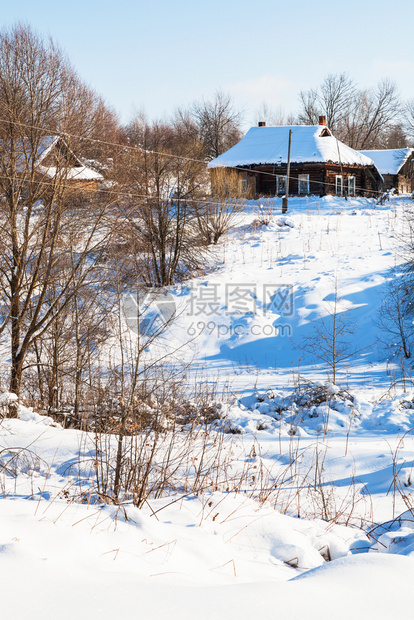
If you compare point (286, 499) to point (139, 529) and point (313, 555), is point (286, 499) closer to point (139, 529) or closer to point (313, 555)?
point (313, 555)

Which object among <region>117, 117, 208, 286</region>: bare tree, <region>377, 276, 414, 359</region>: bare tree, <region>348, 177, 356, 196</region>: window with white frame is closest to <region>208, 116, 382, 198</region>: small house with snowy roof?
<region>348, 177, 356, 196</region>: window with white frame

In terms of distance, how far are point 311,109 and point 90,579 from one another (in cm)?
6151

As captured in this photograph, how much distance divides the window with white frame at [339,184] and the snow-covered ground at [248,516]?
20505mm

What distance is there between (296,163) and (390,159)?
53.3 feet

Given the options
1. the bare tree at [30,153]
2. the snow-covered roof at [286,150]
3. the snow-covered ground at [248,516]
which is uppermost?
the snow-covered roof at [286,150]

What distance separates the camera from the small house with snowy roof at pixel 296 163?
96.1ft

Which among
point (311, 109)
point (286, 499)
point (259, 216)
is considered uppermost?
point (311, 109)

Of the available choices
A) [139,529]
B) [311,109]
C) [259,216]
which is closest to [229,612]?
[139,529]

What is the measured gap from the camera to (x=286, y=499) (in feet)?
14.6

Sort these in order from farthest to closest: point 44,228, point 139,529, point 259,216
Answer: point 259,216, point 44,228, point 139,529

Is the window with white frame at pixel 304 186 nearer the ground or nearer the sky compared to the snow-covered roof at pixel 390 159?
nearer the ground

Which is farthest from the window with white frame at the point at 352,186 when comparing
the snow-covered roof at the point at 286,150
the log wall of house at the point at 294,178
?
the snow-covered roof at the point at 286,150

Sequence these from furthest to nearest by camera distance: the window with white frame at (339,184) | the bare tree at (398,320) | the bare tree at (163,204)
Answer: the window with white frame at (339,184)
the bare tree at (163,204)
the bare tree at (398,320)

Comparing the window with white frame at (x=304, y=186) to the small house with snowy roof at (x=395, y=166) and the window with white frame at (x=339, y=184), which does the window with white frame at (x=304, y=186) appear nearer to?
the window with white frame at (x=339, y=184)
